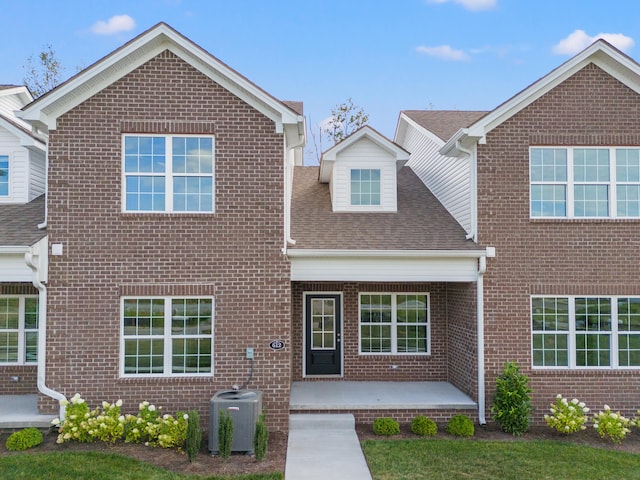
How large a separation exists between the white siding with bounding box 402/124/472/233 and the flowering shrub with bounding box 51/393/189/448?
696 centimetres

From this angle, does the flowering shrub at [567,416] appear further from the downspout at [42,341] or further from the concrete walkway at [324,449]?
the downspout at [42,341]

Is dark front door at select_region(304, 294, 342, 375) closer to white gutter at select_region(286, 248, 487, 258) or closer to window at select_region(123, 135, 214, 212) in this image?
white gutter at select_region(286, 248, 487, 258)

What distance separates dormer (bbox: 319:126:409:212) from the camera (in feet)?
40.6

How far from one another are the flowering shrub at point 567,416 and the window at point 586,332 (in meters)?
0.88

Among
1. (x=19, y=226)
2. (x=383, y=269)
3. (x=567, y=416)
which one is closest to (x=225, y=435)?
(x=383, y=269)

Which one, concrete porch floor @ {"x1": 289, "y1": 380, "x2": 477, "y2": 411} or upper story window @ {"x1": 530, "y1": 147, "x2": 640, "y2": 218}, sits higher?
upper story window @ {"x1": 530, "y1": 147, "x2": 640, "y2": 218}

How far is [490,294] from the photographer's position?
10.4m

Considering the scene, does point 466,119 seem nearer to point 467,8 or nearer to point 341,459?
point 341,459

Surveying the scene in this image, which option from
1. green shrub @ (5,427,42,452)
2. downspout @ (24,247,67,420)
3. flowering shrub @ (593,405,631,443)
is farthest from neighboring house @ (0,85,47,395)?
flowering shrub @ (593,405,631,443)

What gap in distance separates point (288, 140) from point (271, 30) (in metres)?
20.0

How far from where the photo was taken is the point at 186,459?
27.2 ft

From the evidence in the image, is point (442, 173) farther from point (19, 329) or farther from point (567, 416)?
point (19, 329)

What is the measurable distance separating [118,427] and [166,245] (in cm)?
328

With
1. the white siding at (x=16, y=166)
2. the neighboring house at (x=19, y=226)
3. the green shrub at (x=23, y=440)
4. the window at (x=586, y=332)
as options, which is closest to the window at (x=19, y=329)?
the neighboring house at (x=19, y=226)
